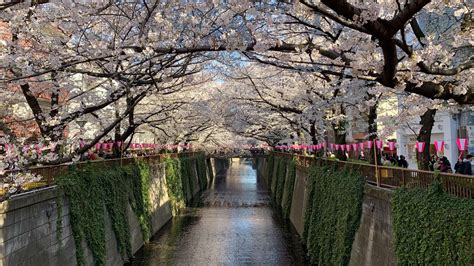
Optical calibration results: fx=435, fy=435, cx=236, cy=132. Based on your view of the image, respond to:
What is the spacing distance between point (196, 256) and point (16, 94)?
10.1m

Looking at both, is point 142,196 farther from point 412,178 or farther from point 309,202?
point 412,178

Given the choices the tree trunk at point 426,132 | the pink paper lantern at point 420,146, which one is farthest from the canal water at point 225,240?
the pink paper lantern at point 420,146

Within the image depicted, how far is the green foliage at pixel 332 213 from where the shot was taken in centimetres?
1364

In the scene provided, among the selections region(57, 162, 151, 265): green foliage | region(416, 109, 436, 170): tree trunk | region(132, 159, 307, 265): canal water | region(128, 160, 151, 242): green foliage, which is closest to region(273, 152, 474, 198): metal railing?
region(416, 109, 436, 170): tree trunk

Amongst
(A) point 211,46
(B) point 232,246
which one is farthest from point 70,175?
(B) point 232,246

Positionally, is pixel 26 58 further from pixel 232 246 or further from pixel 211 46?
pixel 232 246

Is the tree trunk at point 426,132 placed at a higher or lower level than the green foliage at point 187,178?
higher

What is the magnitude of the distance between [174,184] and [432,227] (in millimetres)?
27200

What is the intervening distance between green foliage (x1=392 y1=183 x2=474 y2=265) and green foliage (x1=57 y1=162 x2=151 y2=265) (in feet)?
29.2

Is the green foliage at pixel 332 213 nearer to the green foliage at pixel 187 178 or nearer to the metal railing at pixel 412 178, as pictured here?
the metal railing at pixel 412 178

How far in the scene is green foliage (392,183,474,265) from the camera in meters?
6.93

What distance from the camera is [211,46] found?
8164 millimetres

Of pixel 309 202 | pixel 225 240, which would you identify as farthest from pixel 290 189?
pixel 309 202

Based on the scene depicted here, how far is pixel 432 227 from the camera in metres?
7.92
